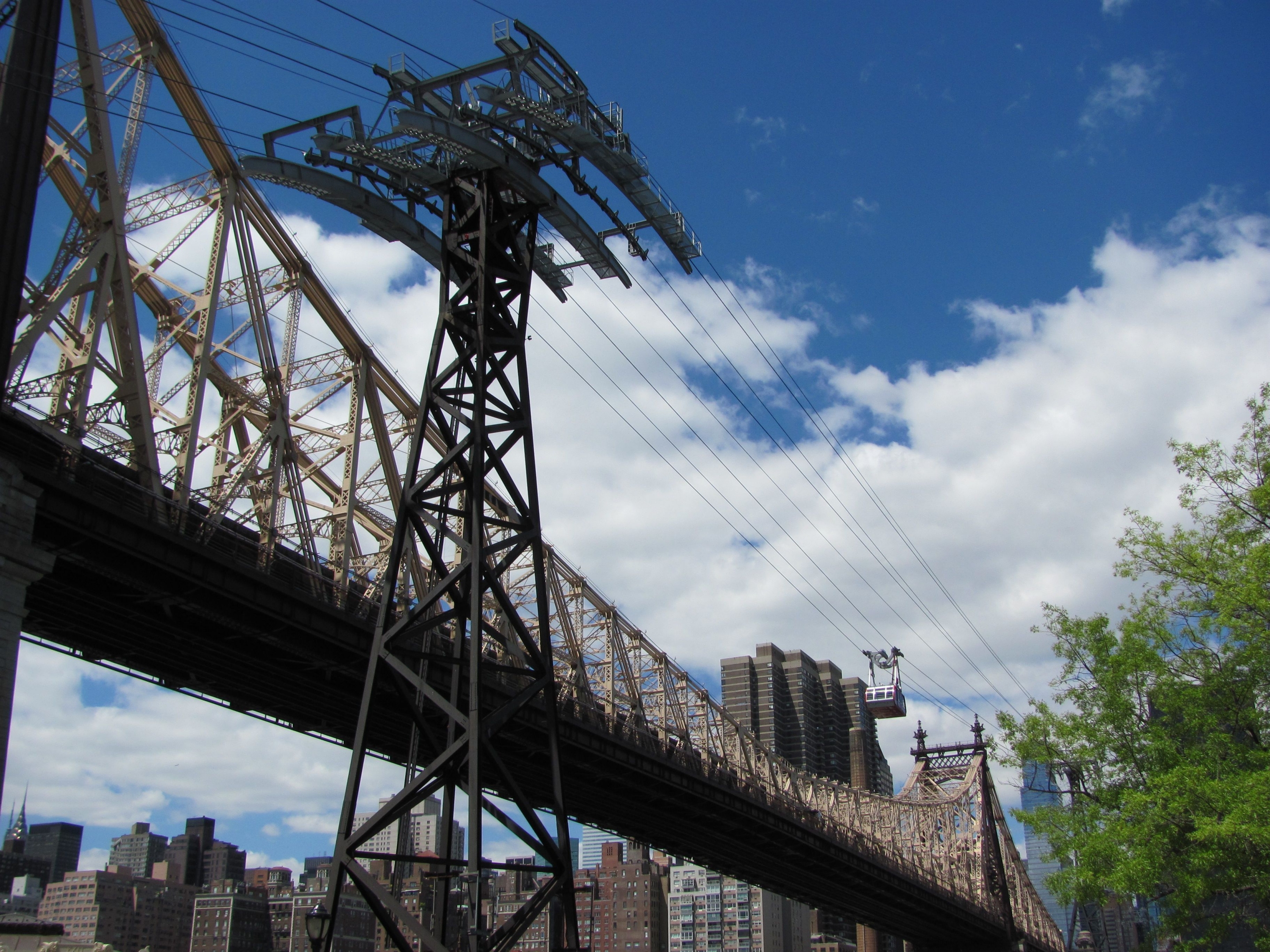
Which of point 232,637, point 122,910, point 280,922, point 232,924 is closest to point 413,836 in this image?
point 232,637

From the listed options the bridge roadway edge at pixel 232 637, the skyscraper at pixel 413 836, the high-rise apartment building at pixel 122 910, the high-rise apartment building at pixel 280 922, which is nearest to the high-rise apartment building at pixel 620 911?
the skyscraper at pixel 413 836

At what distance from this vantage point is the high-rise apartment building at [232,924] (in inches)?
6088

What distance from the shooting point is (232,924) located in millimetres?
155375

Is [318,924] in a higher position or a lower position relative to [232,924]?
higher

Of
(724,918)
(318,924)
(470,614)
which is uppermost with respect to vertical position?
(470,614)

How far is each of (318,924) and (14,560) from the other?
9.74 metres

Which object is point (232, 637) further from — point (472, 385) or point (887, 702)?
point (887, 702)

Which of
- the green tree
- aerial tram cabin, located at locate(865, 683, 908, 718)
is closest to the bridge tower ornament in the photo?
the green tree

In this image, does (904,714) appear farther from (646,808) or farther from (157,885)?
(157,885)

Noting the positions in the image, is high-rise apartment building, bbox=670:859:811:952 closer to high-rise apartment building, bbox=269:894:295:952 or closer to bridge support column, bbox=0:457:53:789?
high-rise apartment building, bbox=269:894:295:952

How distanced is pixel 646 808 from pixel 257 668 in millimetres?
26508

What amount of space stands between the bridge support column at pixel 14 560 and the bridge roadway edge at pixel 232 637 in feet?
1.86

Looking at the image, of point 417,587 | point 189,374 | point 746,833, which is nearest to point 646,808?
point 746,833

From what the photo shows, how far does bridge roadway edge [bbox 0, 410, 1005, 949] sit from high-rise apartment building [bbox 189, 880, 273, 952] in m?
122
